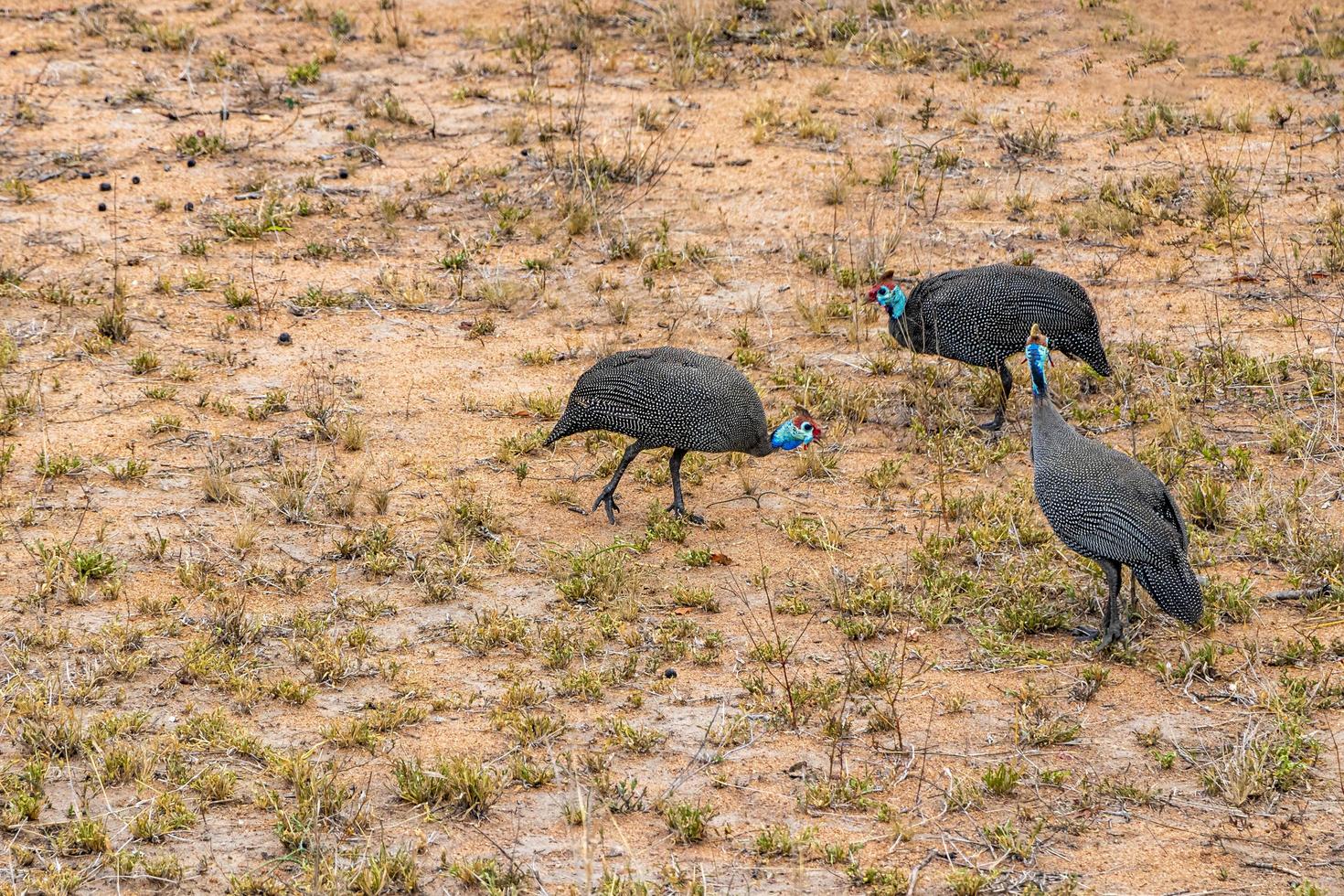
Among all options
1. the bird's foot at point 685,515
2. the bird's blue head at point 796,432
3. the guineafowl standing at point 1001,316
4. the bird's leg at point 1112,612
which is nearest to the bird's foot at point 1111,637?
the bird's leg at point 1112,612

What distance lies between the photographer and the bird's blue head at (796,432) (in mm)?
6441

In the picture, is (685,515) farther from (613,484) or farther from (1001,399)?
(1001,399)

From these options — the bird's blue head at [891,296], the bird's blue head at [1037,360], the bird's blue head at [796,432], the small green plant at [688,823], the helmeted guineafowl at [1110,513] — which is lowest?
the small green plant at [688,823]

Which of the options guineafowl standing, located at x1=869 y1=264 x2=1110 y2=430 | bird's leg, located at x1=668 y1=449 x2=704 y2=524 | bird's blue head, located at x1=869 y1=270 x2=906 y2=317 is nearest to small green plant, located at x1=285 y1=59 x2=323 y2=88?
bird's blue head, located at x1=869 y1=270 x2=906 y2=317

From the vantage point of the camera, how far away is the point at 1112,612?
210 inches

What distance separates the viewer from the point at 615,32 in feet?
39.7

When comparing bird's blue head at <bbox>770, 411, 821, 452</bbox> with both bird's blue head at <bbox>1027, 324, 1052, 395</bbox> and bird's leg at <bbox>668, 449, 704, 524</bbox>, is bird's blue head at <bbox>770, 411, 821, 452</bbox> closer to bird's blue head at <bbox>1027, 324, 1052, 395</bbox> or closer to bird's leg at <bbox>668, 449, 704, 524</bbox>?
bird's leg at <bbox>668, 449, 704, 524</bbox>

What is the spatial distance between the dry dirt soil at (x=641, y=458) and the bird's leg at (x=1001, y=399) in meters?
0.11

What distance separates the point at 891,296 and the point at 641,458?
146 centimetres

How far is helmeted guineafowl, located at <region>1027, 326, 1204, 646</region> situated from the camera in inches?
201

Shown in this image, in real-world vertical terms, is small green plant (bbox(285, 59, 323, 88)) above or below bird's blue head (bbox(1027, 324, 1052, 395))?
above

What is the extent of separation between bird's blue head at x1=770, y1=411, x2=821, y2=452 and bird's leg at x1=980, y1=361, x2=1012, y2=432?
1123 mm

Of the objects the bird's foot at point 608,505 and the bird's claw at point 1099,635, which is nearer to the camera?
the bird's claw at point 1099,635

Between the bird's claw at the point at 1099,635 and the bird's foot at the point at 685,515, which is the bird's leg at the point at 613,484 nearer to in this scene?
the bird's foot at the point at 685,515
